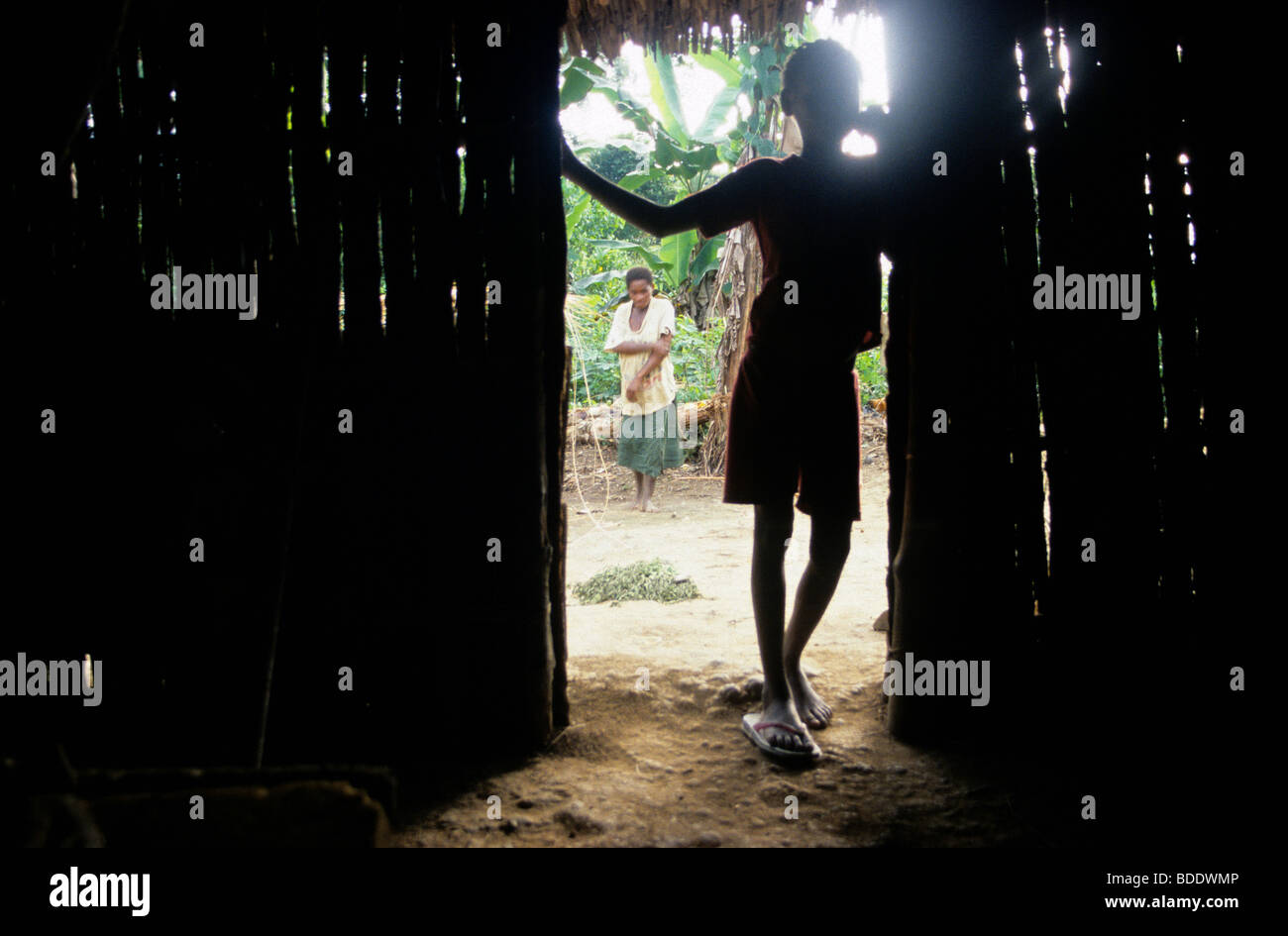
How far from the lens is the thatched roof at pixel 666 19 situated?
3.18 metres

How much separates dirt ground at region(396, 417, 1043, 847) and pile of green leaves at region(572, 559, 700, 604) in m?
0.43

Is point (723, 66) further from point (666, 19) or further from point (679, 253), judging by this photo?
point (666, 19)

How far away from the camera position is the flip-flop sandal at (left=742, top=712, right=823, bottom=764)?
2.01 metres

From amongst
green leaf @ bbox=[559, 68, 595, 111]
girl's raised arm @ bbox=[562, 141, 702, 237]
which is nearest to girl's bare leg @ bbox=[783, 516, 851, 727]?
girl's raised arm @ bbox=[562, 141, 702, 237]

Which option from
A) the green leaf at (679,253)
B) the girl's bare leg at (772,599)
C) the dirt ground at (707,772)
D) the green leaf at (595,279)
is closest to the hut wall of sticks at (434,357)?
the dirt ground at (707,772)

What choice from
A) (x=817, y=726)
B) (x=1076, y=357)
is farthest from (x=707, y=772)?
(x=1076, y=357)

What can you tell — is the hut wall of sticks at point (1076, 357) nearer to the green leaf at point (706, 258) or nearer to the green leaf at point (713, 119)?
the green leaf at point (713, 119)

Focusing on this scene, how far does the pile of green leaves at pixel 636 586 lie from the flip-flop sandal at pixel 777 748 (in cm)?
178

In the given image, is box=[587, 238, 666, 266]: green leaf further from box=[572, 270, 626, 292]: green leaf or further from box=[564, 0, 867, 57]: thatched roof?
box=[564, 0, 867, 57]: thatched roof

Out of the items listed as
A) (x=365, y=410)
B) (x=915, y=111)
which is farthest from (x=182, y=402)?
(x=915, y=111)

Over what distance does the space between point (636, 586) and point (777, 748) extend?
2108mm

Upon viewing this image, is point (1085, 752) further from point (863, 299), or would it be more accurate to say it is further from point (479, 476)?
point (479, 476)

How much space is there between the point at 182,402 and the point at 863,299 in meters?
1.90

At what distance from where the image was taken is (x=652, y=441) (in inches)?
261
